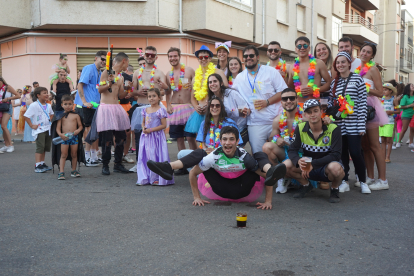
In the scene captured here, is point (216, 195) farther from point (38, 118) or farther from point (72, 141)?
point (38, 118)

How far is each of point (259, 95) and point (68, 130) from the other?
3270 mm

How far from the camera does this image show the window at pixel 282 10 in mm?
23058

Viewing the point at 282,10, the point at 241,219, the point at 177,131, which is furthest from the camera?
the point at 282,10

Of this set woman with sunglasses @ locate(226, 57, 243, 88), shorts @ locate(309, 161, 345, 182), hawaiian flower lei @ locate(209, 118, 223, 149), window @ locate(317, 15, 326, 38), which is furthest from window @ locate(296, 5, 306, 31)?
shorts @ locate(309, 161, 345, 182)

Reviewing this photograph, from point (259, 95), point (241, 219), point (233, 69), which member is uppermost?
point (233, 69)

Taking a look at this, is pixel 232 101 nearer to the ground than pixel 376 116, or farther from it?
farther from it

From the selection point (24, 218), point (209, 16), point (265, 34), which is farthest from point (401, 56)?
point (24, 218)

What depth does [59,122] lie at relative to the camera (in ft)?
24.0

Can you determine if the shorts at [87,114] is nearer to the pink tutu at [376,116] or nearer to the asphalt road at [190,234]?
the asphalt road at [190,234]

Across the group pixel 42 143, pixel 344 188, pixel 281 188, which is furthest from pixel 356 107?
pixel 42 143

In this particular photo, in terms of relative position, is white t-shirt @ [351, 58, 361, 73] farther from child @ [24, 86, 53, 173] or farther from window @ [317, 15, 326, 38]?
window @ [317, 15, 326, 38]

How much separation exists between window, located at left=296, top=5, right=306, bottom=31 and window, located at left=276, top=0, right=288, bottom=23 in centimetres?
147

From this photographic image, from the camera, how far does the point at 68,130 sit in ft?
24.1

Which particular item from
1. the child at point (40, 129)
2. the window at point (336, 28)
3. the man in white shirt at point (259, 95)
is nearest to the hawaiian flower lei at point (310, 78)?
the man in white shirt at point (259, 95)
